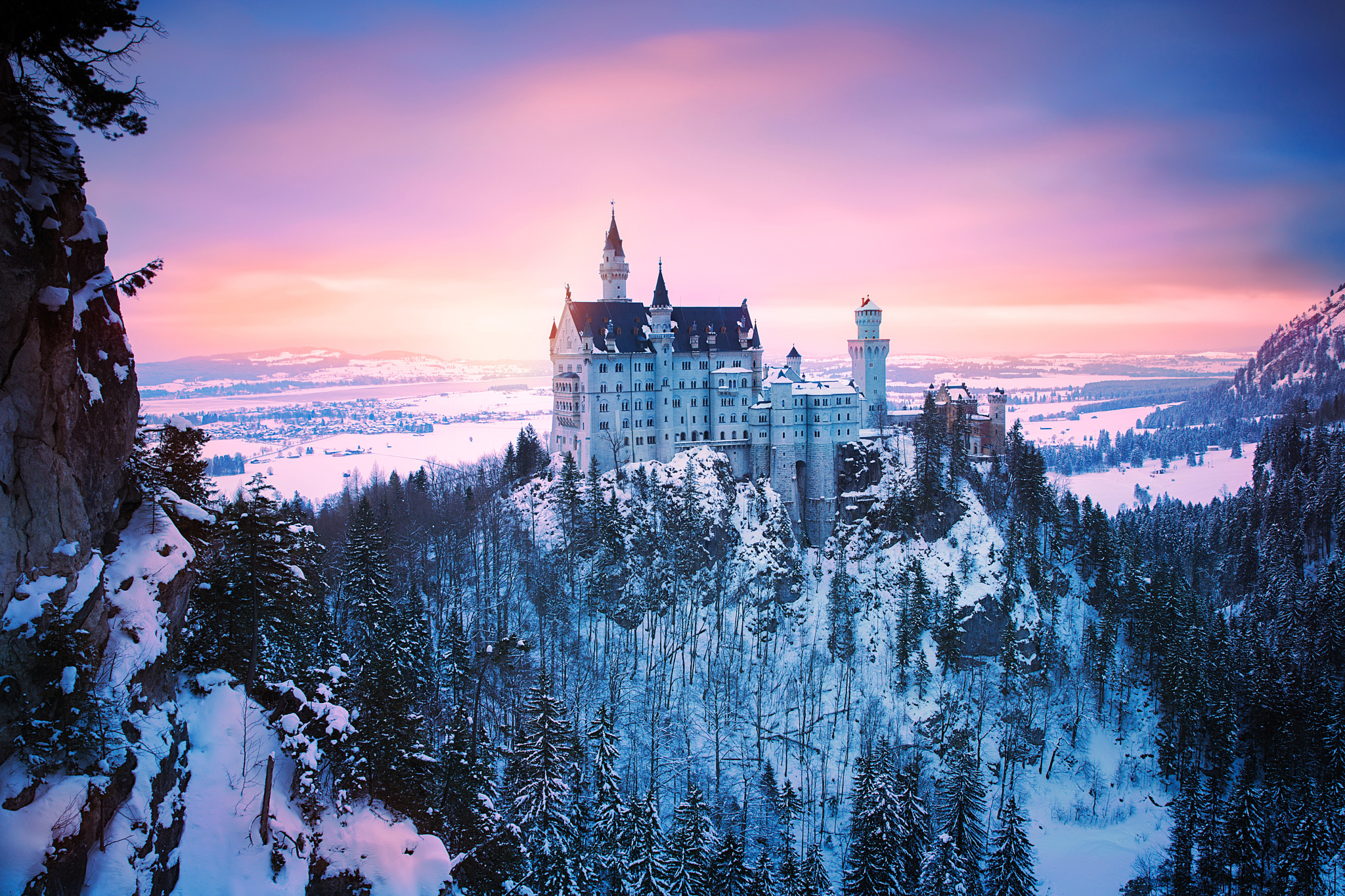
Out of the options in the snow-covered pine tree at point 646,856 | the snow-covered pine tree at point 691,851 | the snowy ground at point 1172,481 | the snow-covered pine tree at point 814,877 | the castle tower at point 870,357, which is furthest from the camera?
the snowy ground at point 1172,481

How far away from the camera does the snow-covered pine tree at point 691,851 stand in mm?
43156

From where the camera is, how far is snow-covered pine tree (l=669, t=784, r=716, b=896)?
1699 inches

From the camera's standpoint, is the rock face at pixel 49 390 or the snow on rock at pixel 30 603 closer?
the snow on rock at pixel 30 603

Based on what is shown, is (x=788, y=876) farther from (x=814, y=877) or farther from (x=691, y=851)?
(x=691, y=851)

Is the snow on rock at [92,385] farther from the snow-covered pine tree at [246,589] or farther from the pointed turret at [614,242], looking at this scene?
the pointed turret at [614,242]

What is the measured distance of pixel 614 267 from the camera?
310 feet

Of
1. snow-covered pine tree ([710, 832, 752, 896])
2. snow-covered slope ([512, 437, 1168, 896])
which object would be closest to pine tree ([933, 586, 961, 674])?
snow-covered slope ([512, 437, 1168, 896])

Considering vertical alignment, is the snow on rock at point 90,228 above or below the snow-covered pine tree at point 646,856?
above

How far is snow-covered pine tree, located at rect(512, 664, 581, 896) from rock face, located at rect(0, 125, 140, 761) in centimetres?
2211

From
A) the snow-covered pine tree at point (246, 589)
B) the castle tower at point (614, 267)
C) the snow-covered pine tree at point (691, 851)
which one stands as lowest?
the snow-covered pine tree at point (691, 851)

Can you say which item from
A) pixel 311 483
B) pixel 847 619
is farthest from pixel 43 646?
pixel 311 483

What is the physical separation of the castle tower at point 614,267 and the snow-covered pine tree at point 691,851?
6340 centimetres

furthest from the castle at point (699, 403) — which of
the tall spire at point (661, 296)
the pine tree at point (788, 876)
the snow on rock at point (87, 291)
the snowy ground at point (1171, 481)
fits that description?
the snowy ground at point (1171, 481)

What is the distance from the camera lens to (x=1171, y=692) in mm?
69000
